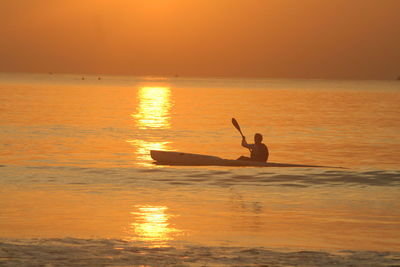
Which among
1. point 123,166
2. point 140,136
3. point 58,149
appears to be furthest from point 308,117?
point 123,166

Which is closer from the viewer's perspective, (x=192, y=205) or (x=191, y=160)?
(x=192, y=205)

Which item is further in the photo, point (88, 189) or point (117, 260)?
point (88, 189)

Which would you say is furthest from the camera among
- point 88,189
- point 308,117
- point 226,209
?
point 308,117

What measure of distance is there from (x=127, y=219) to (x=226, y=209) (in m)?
2.77

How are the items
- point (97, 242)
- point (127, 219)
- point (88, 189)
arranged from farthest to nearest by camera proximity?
point (88, 189), point (127, 219), point (97, 242)

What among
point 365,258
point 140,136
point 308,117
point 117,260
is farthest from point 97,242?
point 308,117

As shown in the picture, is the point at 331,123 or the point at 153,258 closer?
the point at 153,258

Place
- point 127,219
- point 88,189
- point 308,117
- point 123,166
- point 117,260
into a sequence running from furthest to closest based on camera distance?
point 308,117
point 123,166
point 88,189
point 127,219
point 117,260

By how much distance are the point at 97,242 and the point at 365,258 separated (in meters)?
4.37

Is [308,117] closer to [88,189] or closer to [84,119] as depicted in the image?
[84,119]

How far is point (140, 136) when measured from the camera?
42.4 meters

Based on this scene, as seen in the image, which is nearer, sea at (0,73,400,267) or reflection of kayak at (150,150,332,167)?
sea at (0,73,400,267)

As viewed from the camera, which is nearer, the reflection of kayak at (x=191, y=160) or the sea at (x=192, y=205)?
the sea at (x=192, y=205)

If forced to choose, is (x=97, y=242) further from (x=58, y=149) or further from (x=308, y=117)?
(x=308, y=117)
